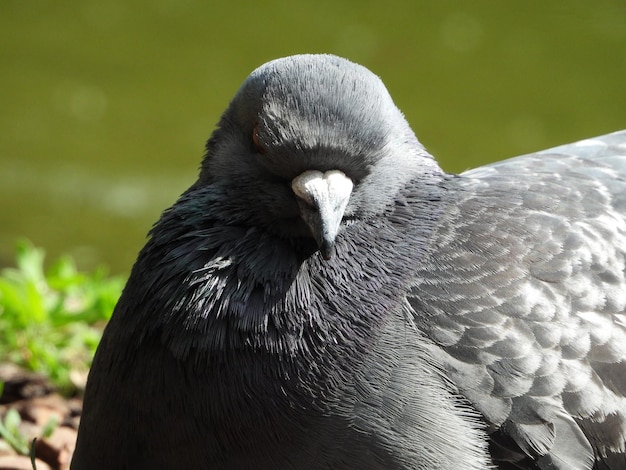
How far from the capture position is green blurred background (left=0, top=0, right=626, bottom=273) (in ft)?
31.6

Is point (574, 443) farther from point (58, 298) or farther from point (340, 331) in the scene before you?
point (58, 298)

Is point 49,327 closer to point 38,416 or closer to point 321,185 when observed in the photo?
point 38,416

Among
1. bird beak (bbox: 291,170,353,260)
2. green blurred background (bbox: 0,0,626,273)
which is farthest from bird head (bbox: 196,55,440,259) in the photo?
green blurred background (bbox: 0,0,626,273)

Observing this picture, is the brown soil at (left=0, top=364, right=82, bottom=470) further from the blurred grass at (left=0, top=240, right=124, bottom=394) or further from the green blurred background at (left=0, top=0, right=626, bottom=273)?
the green blurred background at (left=0, top=0, right=626, bottom=273)

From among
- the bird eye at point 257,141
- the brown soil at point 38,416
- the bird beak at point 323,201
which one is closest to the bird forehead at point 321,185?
the bird beak at point 323,201

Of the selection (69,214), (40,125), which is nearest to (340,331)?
(69,214)

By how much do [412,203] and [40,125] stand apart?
727 centimetres

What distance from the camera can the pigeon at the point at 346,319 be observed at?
137 inches

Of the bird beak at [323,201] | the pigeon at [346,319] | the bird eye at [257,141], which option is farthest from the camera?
the bird eye at [257,141]

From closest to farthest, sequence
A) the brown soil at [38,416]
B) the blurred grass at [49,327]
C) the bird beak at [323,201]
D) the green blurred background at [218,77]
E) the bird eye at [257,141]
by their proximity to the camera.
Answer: the bird beak at [323,201]
the bird eye at [257,141]
the brown soil at [38,416]
the blurred grass at [49,327]
the green blurred background at [218,77]

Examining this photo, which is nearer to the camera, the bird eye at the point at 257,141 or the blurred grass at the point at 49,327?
the bird eye at the point at 257,141

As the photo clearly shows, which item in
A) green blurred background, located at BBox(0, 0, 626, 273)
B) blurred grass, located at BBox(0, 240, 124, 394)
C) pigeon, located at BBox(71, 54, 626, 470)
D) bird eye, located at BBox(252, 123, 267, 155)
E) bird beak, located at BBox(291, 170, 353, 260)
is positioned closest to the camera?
bird beak, located at BBox(291, 170, 353, 260)

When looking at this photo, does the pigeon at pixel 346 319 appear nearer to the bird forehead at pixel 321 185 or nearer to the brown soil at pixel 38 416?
the bird forehead at pixel 321 185

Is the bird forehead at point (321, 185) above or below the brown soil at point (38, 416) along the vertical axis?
above
